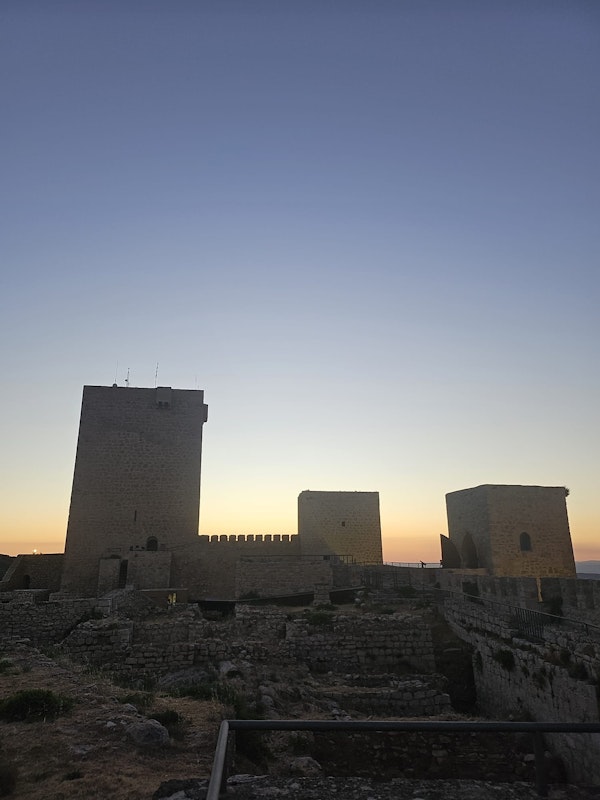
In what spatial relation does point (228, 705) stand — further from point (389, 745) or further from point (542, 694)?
point (542, 694)

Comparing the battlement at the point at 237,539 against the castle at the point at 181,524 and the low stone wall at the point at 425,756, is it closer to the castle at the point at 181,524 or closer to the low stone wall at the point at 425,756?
the castle at the point at 181,524

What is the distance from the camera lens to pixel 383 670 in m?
13.5

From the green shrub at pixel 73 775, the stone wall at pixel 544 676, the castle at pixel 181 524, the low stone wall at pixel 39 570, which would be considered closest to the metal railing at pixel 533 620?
the stone wall at pixel 544 676

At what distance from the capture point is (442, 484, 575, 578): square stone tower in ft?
86.3

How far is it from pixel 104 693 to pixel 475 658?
9.59 metres

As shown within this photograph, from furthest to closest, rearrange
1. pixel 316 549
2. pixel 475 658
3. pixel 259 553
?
pixel 316 549
pixel 259 553
pixel 475 658

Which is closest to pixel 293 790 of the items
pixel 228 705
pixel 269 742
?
pixel 269 742

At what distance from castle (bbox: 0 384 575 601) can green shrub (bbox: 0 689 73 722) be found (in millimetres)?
17019

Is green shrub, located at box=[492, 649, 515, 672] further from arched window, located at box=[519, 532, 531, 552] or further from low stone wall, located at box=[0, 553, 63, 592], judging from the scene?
low stone wall, located at box=[0, 553, 63, 592]

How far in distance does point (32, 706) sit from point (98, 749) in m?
1.89

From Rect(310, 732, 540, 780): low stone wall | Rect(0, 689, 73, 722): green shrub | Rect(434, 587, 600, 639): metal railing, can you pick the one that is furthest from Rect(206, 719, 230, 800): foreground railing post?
Rect(434, 587, 600, 639): metal railing

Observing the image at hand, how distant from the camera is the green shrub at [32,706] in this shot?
22.0 feet

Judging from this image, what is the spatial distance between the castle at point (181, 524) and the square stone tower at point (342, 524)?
0.06 metres

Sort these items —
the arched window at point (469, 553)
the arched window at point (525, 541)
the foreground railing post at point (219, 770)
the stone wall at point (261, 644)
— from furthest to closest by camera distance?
the arched window at point (469, 553)
the arched window at point (525, 541)
the stone wall at point (261, 644)
the foreground railing post at point (219, 770)
